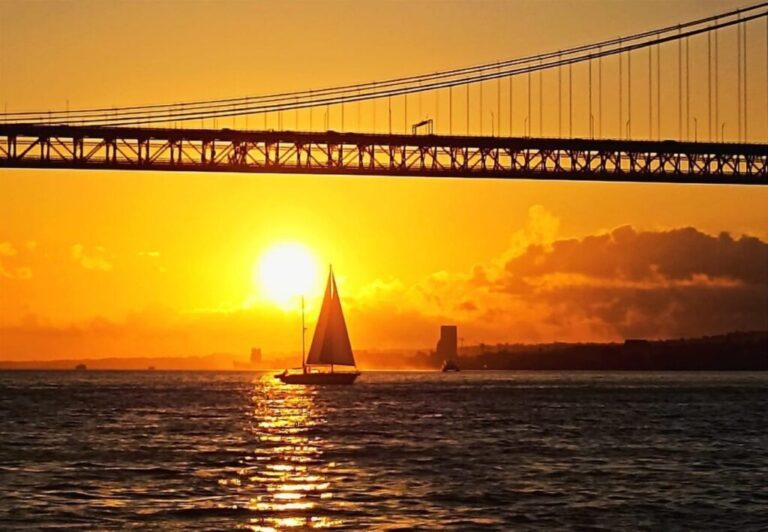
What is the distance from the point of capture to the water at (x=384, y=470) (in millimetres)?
25859

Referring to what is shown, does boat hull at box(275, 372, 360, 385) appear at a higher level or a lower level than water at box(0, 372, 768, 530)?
higher

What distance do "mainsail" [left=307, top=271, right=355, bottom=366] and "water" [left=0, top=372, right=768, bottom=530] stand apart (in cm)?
3693

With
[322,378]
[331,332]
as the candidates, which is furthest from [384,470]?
[322,378]

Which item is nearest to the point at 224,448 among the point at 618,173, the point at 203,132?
the point at 203,132

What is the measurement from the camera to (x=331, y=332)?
98750mm

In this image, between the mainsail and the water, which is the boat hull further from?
the water

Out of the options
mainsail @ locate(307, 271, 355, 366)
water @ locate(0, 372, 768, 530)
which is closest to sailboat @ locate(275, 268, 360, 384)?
mainsail @ locate(307, 271, 355, 366)

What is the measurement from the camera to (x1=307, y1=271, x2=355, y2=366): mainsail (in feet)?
325

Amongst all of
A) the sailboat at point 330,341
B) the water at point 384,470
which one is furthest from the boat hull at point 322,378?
the water at point 384,470

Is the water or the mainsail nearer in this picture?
the water

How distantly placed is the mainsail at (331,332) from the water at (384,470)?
3693cm

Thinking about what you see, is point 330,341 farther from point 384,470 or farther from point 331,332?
point 384,470

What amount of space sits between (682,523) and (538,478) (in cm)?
707

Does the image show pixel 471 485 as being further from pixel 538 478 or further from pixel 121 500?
pixel 121 500
